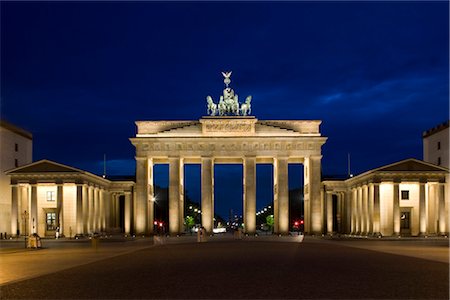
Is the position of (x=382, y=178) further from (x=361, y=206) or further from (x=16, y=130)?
(x=16, y=130)

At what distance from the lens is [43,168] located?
8369cm

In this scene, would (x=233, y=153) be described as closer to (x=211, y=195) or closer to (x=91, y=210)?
(x=211, y=195)

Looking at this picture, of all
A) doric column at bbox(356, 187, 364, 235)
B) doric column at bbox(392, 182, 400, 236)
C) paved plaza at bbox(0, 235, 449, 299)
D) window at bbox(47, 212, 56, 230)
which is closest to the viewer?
paved plaza at bbox(0, 235, 449, 299)

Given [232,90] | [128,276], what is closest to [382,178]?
[232,90]

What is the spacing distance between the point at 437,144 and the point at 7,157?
202 ft

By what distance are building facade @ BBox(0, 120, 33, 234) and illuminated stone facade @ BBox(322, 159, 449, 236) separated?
43.9 metres

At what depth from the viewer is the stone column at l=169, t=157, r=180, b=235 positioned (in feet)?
A: 306

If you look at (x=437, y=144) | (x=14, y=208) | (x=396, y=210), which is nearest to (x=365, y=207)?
(x=396, y=210)

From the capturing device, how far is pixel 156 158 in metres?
96.3

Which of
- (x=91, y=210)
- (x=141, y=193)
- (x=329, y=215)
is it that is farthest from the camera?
(x=329, y=215)

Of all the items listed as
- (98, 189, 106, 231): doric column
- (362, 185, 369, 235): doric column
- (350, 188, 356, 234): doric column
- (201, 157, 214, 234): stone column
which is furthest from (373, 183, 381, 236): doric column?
(98, 189, 106, 231): doric column

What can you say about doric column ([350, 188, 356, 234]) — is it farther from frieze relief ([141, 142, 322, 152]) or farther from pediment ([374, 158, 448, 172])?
pediment ([374, 158, 448, 172])

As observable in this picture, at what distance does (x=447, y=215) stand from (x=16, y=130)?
59973 mm

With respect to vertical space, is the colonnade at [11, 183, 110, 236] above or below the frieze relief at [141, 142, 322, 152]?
below
